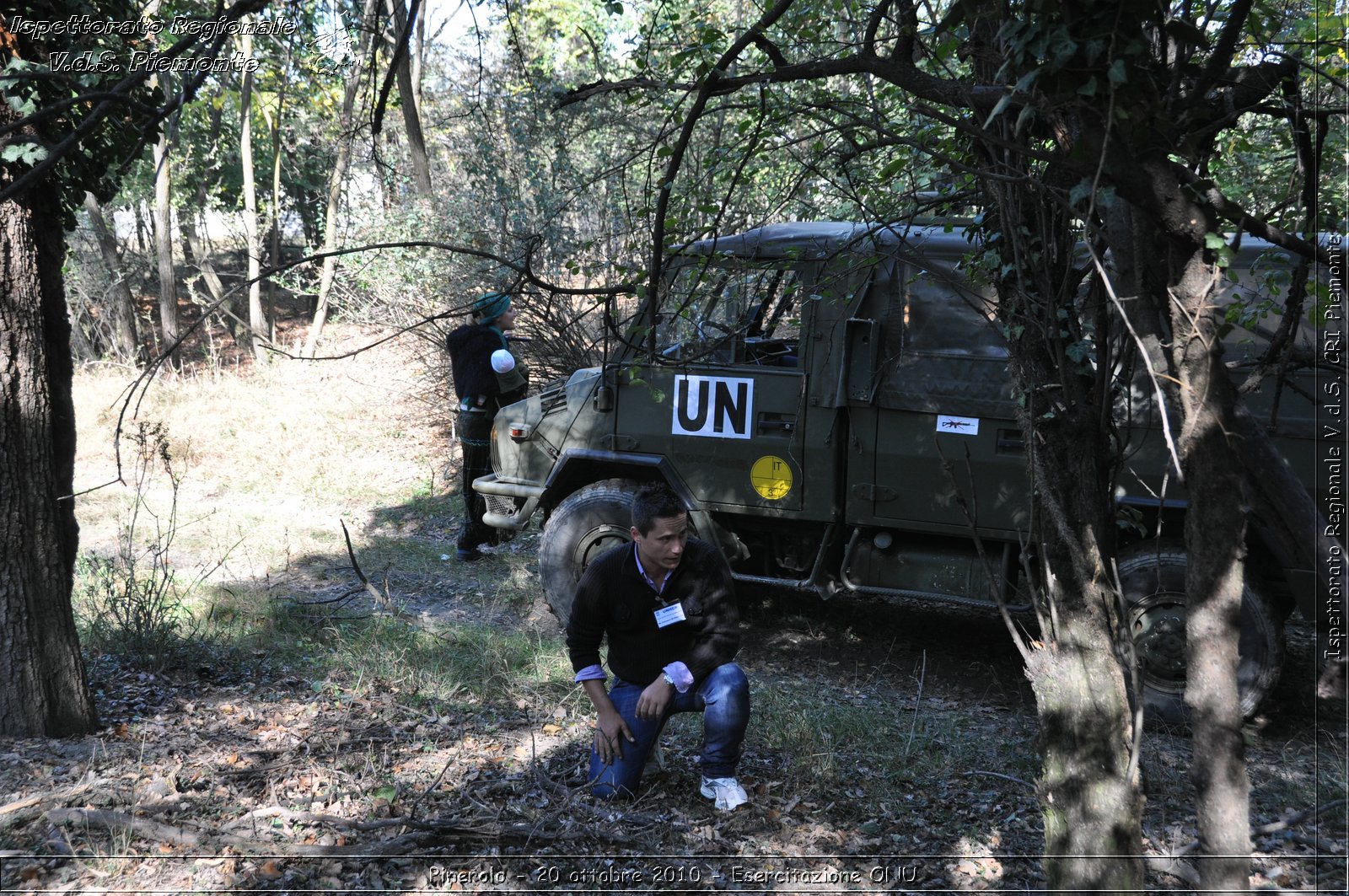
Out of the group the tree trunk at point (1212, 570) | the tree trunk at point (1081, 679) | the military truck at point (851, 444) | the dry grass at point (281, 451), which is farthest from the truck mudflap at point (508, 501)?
the tree trunk at point (1212, 570)

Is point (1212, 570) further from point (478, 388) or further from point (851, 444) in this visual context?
point (478, 388)

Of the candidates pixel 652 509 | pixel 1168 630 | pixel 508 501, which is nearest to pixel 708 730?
pixel 652 509

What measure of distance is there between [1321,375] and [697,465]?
3086 mm

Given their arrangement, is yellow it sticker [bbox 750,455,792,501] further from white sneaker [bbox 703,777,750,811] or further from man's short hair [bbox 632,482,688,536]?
white sneaker [bbox 703,777,750,811]

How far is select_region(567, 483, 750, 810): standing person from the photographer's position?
11.9ft

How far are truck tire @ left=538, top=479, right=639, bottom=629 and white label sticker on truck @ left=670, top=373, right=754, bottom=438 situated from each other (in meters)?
0.54

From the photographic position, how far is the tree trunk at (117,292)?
1705 cm

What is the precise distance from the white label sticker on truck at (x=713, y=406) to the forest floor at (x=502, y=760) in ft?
4.63

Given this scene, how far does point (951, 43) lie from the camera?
12.0 ft

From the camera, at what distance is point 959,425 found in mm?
5055

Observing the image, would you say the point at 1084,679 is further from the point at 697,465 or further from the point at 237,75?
the point at 237,75

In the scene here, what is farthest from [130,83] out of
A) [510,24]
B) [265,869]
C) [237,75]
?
[237,75]

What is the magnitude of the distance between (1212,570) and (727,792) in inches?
78.9

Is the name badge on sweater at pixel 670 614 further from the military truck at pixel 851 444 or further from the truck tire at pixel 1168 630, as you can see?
the truck tire at pixel 1168 630
